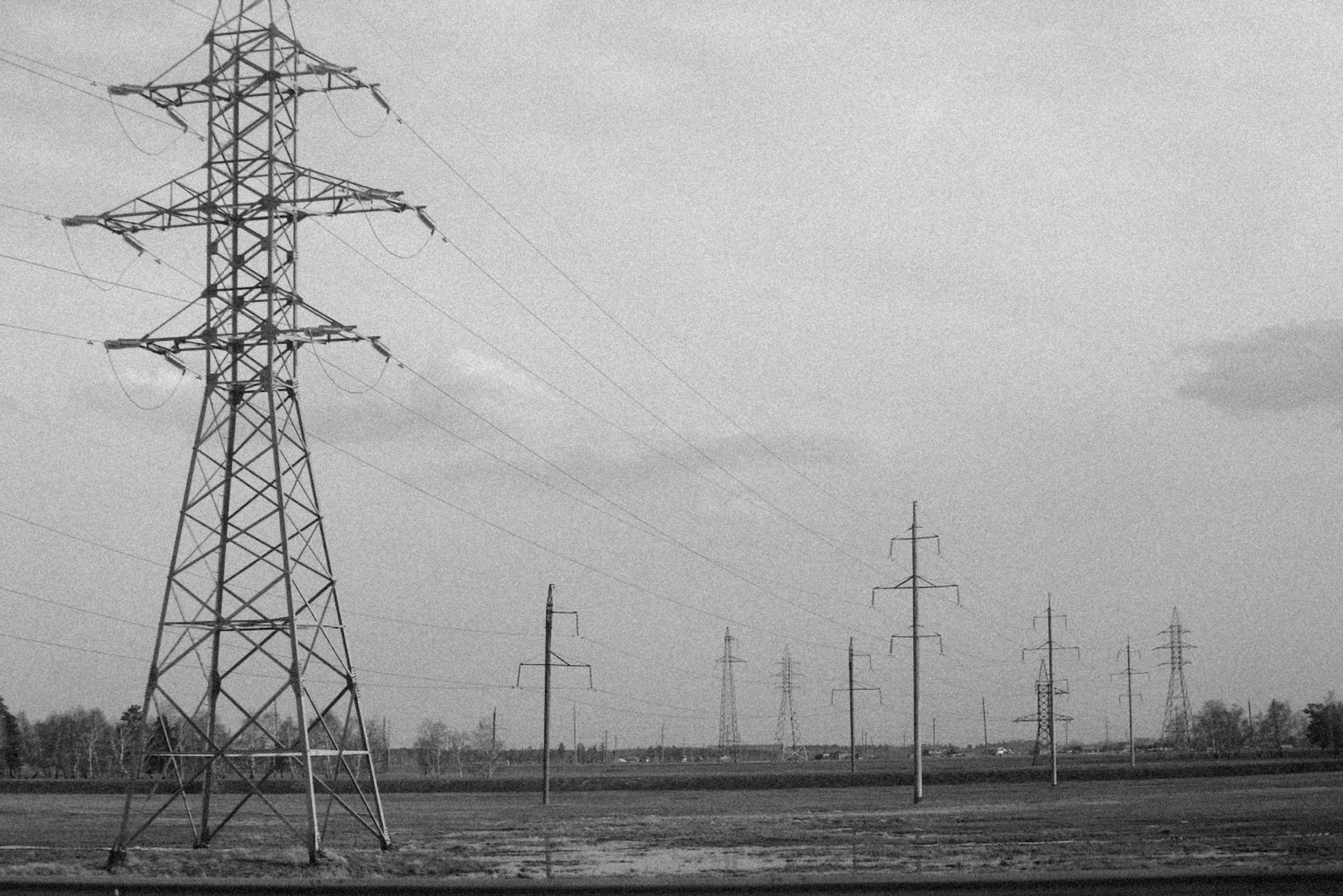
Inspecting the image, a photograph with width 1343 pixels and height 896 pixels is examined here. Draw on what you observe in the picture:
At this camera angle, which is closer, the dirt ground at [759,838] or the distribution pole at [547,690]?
the dirt ground at [759,838]

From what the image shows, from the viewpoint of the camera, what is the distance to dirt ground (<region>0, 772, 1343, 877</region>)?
31.7m

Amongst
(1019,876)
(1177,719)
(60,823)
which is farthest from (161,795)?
(1177,719)

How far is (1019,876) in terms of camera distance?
25.8 meters

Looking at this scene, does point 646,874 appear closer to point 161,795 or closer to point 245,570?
point 245,570

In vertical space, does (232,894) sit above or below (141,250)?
below

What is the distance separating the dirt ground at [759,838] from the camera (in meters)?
31.7

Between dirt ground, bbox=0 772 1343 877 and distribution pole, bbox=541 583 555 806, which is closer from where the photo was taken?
dirt ground, bbox=0 772 1343 877

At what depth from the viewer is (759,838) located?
4447cm

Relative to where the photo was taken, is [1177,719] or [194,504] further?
[1177,719]

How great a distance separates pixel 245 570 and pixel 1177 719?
567 ft

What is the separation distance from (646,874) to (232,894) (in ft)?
29.0

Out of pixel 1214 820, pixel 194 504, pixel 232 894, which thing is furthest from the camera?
pixel 1214 820

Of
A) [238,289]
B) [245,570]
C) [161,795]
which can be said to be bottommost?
[161,795]

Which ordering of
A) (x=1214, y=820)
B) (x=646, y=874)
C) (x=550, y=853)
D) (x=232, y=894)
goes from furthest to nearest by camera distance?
→ (x=1214, y=820) → (x=550, y=853) → (x=646, y=874) → (x=232, y=894)
